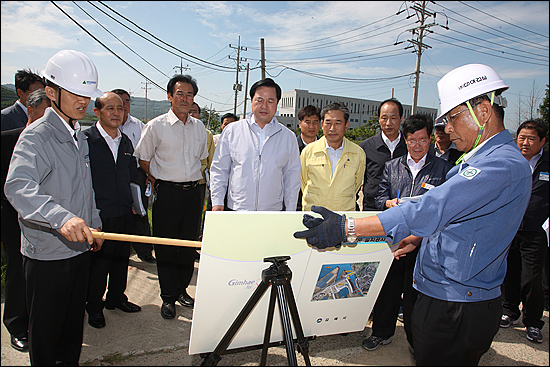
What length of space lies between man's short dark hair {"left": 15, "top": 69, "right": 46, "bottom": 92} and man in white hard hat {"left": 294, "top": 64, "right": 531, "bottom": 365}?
4.11 metres

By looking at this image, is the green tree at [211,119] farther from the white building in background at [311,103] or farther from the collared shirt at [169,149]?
the collared shirt at [169,149]

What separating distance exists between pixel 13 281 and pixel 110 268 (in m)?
0.84

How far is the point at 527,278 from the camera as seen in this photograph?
3.44 metres

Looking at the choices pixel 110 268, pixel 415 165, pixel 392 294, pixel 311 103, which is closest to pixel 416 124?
pixel 415 165

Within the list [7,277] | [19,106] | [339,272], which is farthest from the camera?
[19,106]

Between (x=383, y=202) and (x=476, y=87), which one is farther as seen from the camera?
(x=383, y=202)

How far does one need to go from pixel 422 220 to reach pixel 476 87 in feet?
2.45

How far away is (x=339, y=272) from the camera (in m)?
2.26

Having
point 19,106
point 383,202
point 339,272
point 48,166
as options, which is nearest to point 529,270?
point 383,202

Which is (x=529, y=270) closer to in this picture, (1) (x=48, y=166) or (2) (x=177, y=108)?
(2) (x=177, y=108)

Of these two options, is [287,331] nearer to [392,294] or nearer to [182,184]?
[392,294]

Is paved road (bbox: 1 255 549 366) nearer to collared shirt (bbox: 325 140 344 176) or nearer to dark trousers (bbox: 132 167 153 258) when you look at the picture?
dark trousers (bbox: 132 167 153 258)

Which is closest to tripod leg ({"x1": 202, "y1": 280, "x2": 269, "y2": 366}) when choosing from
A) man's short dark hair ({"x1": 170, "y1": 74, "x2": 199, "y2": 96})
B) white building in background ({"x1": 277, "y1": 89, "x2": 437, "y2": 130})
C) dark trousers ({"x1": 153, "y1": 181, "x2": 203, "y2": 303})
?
dark trousers ({"x1": 153, "y1": 181, "x2": 203, "y2": 303})

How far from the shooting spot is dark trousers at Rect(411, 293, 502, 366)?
1.66m
